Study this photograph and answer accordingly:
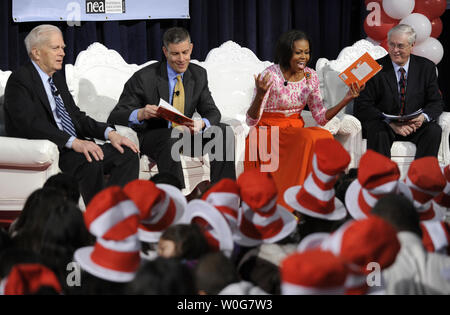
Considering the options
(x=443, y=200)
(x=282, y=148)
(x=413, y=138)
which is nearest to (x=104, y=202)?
(x=443, y=200)

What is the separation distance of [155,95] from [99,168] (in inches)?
26.9

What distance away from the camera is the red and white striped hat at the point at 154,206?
1.66 metres

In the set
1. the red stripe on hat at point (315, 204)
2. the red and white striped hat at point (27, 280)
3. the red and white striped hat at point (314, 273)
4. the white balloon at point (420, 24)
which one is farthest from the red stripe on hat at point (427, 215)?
the white balloon at point (420, 24)

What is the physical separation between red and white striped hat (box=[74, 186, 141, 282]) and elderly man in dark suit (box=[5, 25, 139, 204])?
5.18 feet

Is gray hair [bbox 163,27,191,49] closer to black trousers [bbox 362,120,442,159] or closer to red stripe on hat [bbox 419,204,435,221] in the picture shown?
black trousers [bbox 362,120,442,159]

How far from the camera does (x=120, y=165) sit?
314cm

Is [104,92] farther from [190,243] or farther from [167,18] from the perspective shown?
[190,243]

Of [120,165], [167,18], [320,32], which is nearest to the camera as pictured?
[120,165]

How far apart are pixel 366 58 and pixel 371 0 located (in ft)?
5.44

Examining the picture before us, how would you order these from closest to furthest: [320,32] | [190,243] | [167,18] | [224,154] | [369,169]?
[190,243]
[369,169]
[224,154]
[167,18]
[320,32]

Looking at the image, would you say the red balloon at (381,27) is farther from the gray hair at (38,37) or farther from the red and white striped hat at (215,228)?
the red and white striped hat at (215,228)

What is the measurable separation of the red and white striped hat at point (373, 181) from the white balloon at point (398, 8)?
3.20 metres

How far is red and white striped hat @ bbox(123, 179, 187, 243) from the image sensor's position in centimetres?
166
